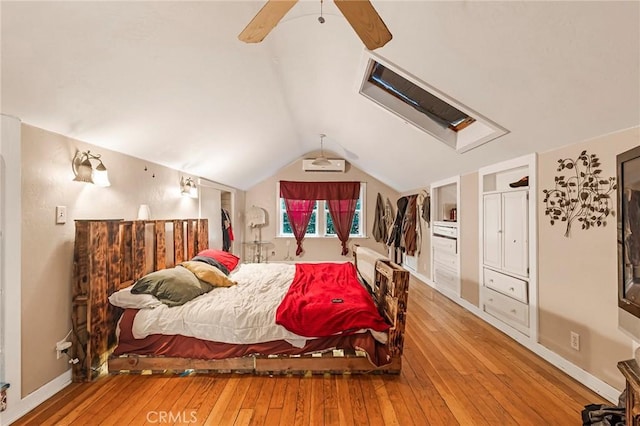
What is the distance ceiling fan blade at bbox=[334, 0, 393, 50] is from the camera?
1166 mm

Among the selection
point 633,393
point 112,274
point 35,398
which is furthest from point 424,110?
point 35,398

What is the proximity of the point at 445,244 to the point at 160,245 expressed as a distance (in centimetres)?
406

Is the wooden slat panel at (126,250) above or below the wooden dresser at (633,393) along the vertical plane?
above

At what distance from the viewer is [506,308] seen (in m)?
2.99

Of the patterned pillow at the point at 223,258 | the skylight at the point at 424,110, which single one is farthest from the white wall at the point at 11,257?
the skylight at the point at 424,110

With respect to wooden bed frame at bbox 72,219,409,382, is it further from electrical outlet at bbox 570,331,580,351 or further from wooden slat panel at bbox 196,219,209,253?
wooden slat panel at bbox 196,219,209,253

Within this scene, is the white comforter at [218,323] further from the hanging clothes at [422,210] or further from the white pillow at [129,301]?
the hanging clothes at [422,210]

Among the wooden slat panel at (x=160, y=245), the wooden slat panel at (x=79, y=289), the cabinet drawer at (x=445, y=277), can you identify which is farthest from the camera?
the cabinet drawer at (x=445, y=277)

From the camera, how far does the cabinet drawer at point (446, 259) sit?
13.9ft

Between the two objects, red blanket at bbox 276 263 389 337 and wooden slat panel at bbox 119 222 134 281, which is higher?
wooden slat panel at bbox 119 222 134 281

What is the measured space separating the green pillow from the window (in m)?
4.05

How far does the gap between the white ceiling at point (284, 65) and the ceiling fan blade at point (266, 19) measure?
1.86 feet

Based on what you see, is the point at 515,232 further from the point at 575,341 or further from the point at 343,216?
the point at 343,216

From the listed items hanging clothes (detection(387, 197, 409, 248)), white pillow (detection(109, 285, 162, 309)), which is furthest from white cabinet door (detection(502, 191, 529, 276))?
white pillow (detection(109, 285, 162, 309))
